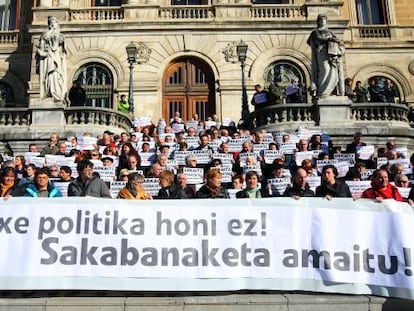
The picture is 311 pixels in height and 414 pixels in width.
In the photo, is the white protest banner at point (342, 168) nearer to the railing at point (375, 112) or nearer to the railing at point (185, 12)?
the railing at point (375, 112)

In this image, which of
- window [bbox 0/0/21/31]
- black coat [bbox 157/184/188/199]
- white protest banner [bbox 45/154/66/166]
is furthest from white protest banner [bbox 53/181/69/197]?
window [bbox 0/0/21/31]

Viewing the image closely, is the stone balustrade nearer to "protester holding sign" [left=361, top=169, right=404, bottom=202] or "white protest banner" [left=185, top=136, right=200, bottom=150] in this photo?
"white protest banner" [left=185, top=136, right=200, bottom=150]

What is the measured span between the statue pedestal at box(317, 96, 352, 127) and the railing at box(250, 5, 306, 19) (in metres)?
10.8

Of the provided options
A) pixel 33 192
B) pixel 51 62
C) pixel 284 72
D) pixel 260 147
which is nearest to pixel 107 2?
pixel 284 72

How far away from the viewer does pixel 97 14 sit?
2558cm

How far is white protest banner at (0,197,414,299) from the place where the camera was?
6168mm

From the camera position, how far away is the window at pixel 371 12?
1139 inches

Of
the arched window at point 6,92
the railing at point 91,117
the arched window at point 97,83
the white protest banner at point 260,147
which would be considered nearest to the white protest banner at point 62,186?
the white protest banner at point 260,147

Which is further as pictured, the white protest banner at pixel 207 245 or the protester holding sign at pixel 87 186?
the protester holding sign at pixel 87 186

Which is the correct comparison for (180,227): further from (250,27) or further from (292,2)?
(292,2)

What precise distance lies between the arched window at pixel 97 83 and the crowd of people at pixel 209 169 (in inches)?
→ 381

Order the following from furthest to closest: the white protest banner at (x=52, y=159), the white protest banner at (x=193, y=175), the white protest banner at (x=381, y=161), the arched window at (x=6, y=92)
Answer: the arched window at (x=6, y=92)
the white protest banner at (x=52, y=159)
the white protest banner at (x=381, y=161)
the white protest banner at (x=193, y=175)

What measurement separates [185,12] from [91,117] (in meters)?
11.0

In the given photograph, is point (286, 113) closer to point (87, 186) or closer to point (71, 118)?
point (71, 118)
